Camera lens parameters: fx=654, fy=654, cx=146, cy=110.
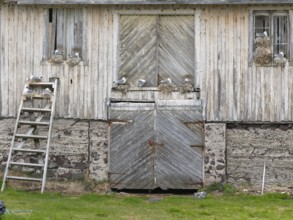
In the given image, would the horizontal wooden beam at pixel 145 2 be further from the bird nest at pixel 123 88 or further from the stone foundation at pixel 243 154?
the stone foundation at pixel 243 154

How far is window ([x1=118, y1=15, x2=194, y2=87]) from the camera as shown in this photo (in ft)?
55.2

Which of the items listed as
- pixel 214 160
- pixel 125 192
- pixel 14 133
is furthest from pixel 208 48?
pixel 14 133

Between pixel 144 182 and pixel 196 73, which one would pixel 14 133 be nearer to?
pixel 144 182

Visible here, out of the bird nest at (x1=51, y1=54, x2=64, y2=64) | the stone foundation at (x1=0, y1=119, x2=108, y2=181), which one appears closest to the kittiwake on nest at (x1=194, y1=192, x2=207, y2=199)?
the stone foundation at (x1=0, y1=119, x2=108, y2=181)

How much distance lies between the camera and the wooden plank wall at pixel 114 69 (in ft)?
54.3

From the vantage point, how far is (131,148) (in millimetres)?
16703

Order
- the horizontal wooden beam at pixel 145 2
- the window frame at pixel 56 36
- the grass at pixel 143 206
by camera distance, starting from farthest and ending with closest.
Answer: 1. the window frame at pixel 56 36
2. the horizontal wooden beam at pixel 145 2
3. the grass at pixel 143 206

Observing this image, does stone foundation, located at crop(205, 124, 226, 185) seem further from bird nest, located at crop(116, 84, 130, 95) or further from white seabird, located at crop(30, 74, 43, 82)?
white seabird, located at crop(30, 74, 43, 82)

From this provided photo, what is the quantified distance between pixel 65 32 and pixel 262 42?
5091 mm

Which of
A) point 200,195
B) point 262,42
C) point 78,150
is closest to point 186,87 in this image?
point 262,42

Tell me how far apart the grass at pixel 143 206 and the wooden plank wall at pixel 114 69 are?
2.15 metres

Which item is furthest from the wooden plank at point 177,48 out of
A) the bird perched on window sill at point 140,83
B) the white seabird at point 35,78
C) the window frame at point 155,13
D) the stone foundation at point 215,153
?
the white seabird at point 35,78

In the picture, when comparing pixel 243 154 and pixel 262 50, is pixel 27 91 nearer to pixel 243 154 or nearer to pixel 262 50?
pixel 243 154

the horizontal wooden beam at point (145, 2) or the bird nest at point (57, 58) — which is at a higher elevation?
the horizontal wooden beam at point (145, 2)
